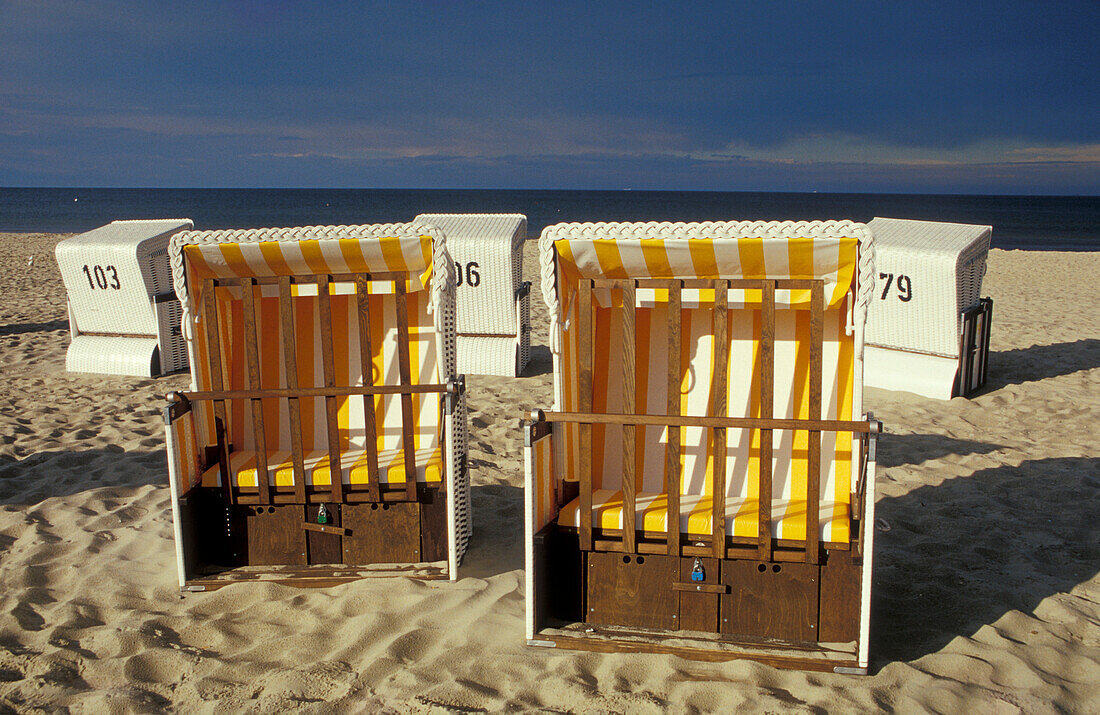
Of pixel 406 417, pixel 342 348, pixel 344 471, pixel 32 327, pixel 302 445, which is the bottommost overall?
pixel 32 327

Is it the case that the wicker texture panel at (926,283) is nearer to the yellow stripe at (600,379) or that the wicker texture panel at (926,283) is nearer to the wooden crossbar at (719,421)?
the yellow stripe at (600,379)

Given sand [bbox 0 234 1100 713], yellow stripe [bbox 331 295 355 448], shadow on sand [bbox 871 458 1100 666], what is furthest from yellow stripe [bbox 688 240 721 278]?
yellow stripe [bbox 331 295 355 448]

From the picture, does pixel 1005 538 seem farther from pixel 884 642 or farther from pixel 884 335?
pixel 884 335

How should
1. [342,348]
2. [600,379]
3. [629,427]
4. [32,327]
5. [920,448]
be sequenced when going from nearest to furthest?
[629,427] → [600,379] → [342,348] → [920,448] → [32,327]

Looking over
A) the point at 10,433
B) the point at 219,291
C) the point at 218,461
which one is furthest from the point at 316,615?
the point at 10,433

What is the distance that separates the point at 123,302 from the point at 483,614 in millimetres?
6031

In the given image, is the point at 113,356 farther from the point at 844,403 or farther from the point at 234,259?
the point at 844,403

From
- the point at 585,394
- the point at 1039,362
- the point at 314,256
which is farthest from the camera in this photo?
the point at 1039,362

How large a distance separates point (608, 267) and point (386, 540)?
1.74 m

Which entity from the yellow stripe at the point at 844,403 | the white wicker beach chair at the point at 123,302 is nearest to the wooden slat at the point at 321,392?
the yellow stripe at the point at 844,403

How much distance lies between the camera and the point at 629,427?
117 inches

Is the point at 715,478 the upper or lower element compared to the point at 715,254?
lower

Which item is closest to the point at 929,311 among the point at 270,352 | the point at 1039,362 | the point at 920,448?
the point at 920,448

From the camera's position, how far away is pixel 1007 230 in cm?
4347
